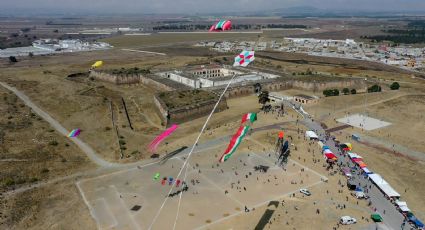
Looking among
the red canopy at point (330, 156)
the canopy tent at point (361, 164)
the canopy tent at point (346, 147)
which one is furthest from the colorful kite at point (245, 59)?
the canopy tent at point (346, 147)

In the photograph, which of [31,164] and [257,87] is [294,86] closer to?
[257,87]

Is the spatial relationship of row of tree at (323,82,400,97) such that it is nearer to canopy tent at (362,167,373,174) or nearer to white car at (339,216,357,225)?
canopy tent at (362,167,373,174)

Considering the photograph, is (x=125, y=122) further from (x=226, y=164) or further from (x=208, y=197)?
(x=208, y=197)

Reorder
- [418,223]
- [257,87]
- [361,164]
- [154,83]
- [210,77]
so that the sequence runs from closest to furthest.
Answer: [418,223], [361,164], [257,87], [154,83], [210,77]

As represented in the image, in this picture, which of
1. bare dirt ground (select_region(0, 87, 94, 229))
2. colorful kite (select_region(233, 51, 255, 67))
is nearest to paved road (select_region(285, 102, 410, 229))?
colorful kite (select_region(233, 51, 255, 67))

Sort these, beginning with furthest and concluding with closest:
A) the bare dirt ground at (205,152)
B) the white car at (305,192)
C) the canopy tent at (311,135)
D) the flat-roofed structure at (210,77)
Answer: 1. the flat-roofed structure at (210,77)
2. the canopy tent at (311,135)
3. the white car at (305,192)
4. the bare dirt ground at (205,152)

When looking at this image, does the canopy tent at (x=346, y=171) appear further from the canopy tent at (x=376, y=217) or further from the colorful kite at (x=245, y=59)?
the colorful kite at (x=245, y=59)

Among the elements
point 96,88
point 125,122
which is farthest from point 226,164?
point 96,88

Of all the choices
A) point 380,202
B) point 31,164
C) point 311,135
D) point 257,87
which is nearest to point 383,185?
point 380,202
